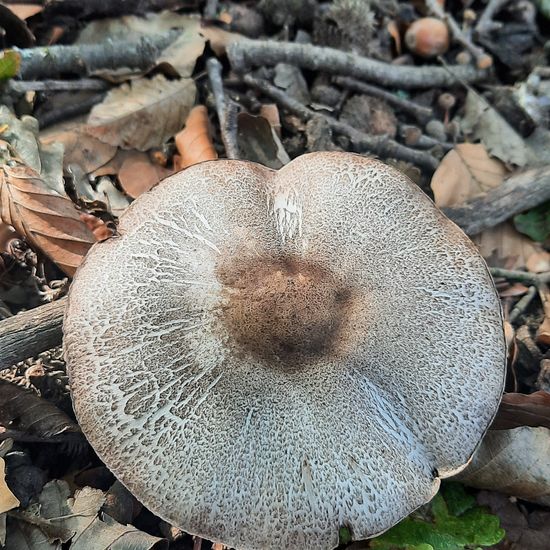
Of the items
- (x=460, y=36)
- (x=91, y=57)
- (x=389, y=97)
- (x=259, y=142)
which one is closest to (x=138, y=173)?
(x=259, y=142)

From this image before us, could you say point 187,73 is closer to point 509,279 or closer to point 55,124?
point 55,124

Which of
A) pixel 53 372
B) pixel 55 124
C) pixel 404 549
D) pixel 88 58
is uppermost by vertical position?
pixel 88 58

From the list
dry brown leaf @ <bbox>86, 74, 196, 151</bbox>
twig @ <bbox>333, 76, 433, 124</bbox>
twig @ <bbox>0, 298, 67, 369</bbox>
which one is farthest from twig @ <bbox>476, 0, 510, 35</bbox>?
twig @ <bbox>0, 298, 67, 369</bbox>

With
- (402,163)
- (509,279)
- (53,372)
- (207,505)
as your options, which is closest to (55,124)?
(53,372)

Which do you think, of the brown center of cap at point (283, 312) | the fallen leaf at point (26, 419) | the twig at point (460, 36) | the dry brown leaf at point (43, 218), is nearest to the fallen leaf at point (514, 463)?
the brown center of cap at point (283, 312)

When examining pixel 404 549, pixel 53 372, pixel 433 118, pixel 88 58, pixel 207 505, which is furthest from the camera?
pixel 433 118
